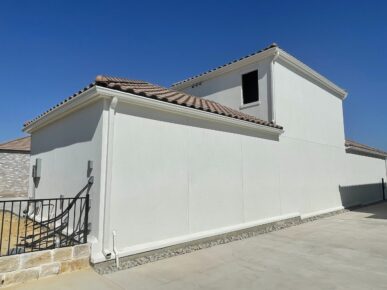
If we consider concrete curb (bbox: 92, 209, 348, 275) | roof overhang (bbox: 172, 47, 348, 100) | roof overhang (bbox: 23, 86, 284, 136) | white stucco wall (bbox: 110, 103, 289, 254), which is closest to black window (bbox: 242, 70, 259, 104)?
roof overhang (bbox: 172, 47, 348, 100)

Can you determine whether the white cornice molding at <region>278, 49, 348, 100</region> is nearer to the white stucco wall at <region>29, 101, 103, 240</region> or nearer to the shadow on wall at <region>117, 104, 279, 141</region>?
the shadow on wall at <region>117, 104, 279, 141</region>

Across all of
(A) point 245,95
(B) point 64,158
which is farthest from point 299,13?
(B) point 64,158

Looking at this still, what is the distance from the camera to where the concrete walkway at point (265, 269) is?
4.68m

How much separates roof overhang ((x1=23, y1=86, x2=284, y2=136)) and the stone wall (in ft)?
40.5

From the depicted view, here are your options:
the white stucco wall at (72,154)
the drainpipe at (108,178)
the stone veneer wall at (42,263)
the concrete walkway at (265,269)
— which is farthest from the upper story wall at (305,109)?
the stone veneer wall at (42,263)

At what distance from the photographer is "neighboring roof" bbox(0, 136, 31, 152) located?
20.0 meters

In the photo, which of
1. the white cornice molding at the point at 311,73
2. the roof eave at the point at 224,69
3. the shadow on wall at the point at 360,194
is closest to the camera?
the roof eave at the point at 224,69

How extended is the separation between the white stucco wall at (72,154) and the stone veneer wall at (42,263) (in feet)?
1.67

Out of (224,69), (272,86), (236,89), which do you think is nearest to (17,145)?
(224,69)

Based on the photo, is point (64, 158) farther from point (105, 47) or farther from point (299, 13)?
point (299, 13)

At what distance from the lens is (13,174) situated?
64.2 ft

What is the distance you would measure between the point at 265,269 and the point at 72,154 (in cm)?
543

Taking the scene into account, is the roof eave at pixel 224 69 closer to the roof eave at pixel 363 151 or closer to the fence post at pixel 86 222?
the fence post at pixel 86 222

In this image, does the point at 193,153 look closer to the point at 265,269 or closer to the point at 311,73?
the point at 265,269
